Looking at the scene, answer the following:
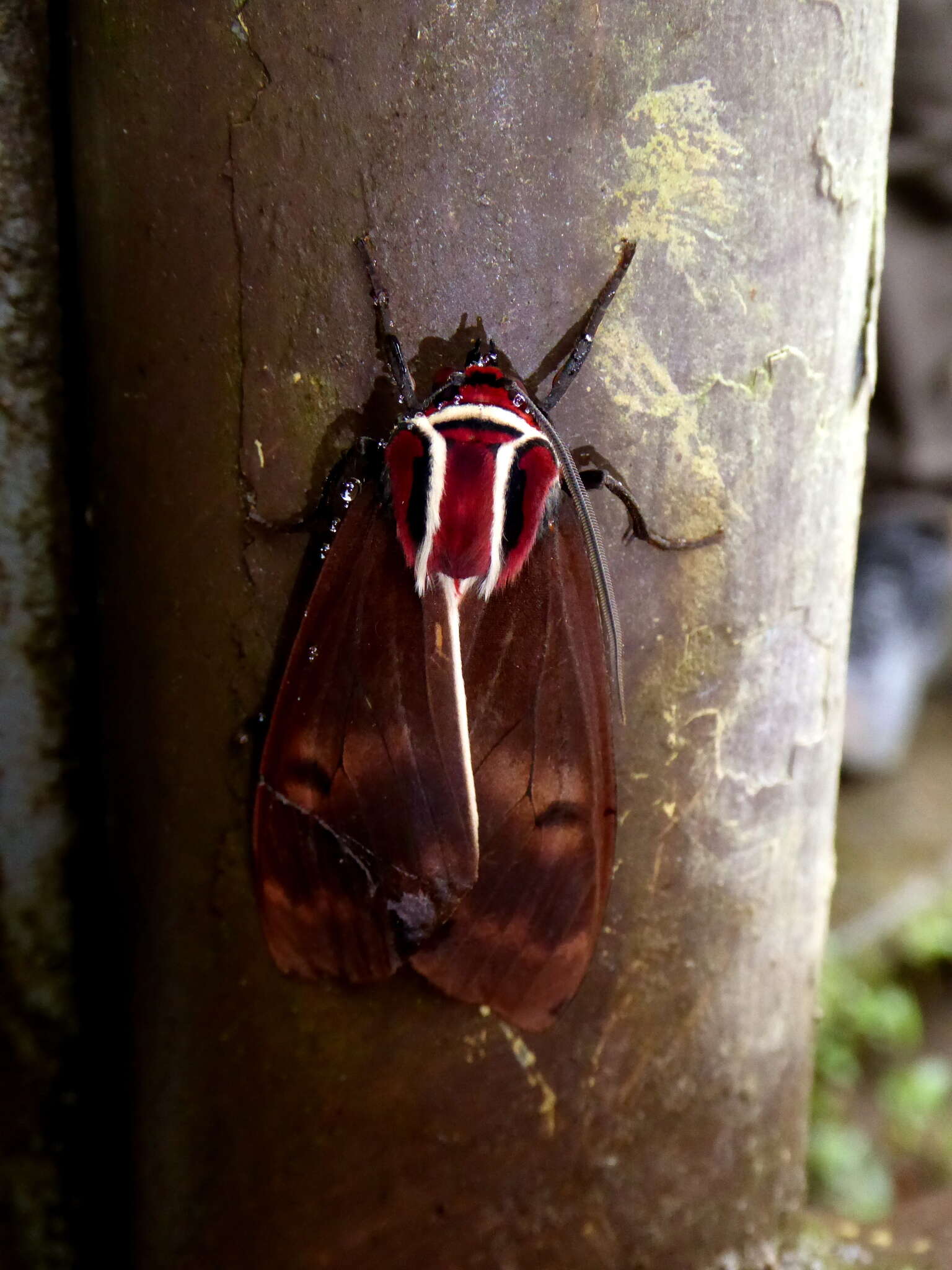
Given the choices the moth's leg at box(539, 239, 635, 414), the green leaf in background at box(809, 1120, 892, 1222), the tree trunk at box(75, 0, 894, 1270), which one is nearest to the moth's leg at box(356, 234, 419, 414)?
the tree trunk at box(75, 0, 894, 1270)

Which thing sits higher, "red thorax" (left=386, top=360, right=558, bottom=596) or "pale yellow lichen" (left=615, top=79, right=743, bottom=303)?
"pale yellow lichen" (left=615, top=79, right=743, bottom=303)

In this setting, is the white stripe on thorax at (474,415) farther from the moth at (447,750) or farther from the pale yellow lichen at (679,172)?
the pale yellow lichen at (679,172)

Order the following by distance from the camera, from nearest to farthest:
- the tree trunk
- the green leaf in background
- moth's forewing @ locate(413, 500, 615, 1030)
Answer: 1. the tree trunk
2. moth's forewing @ locate(413, 500, 615, 1030)
3. the green leaf in background

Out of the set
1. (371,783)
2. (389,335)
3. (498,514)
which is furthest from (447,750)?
(389,335)

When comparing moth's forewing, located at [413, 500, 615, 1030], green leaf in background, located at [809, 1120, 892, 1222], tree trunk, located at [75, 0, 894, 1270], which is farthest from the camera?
green leaf in background, located at [809, 1120, 892, 1222]

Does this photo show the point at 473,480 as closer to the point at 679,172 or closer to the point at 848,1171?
the point at 679,172

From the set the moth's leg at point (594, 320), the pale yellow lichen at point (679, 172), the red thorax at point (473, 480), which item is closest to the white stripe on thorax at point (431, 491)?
the red thorax at point (473, 480)

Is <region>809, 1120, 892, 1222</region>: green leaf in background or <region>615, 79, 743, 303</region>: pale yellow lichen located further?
<region>809, 1120, 892, 1222</region>: green leaf in background

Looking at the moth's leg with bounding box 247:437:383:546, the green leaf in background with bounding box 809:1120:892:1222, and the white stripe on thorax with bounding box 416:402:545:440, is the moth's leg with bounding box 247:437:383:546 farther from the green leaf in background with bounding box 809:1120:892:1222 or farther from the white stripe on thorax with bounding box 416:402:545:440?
the green leaf in background with bounding box 809:1120:892:1222

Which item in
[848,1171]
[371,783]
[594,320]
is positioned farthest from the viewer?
[848,1171]
